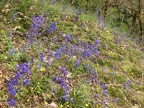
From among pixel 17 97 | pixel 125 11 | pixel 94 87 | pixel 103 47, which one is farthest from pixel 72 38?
pixel 125 11

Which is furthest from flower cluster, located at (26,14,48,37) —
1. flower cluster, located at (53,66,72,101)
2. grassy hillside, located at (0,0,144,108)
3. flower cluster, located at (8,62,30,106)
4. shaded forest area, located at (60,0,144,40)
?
shaded forest area, located at (60,0,144,40)

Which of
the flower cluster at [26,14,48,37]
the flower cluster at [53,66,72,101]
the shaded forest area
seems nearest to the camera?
the flower cluster at [53,66,72,101]

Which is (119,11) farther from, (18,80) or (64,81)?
(18,80)

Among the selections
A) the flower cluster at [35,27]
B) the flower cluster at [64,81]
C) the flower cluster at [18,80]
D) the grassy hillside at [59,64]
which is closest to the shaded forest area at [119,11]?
the grassy hillside at [59,64]

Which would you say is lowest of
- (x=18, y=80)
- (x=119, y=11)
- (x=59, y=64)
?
(x=119, y=11)

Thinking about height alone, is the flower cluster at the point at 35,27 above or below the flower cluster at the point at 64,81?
above

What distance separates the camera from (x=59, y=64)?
6.60 meters

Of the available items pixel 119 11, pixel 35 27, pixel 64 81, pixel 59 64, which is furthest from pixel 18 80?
pixel 119 11

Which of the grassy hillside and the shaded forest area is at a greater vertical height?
the grassy hillside

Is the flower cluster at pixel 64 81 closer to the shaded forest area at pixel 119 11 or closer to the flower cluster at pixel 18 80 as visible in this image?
the flower cluster at pixel 18 80

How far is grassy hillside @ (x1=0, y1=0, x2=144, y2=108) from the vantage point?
5.29 m

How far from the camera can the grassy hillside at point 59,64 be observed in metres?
5.29

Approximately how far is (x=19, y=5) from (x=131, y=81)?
377 centimetres

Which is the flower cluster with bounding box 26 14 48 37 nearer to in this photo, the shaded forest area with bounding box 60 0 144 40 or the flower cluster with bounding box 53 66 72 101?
the flower cluster with bounding box 53 66 72 101
